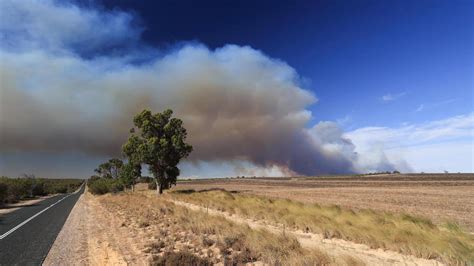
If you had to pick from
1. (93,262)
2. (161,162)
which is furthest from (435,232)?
(161,162)

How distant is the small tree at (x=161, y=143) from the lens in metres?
58.2

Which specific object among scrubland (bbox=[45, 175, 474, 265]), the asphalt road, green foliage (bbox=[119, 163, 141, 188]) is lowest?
scrubland (bbox=[45, 175, 474, 265])

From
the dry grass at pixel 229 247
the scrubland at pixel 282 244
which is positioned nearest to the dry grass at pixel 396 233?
the scrubland at pixel 282 244

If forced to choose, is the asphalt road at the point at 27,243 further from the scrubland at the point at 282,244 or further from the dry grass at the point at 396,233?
the dry grass at the point at 396,233

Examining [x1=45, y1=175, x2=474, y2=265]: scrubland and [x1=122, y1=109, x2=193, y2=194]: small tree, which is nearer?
[x1=45, y1=175, x2=474, y2=265]: scrubland

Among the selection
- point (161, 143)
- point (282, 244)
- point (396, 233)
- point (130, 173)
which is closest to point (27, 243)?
point (282, 244)

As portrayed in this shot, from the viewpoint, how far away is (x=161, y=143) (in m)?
57.8

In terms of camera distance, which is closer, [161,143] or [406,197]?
[406,197]

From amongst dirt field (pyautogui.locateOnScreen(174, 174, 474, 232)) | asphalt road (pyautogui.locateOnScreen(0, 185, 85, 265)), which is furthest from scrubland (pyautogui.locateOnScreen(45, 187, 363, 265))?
dirt field (pyautogui.locateOnScreen(174, 174, 474, 232))

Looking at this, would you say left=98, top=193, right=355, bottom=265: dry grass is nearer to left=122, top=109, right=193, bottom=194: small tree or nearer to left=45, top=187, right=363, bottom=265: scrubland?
left=45, top=187, right=363, bottom=265: scrubland

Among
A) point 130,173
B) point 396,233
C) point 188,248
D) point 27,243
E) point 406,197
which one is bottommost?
point 188,248

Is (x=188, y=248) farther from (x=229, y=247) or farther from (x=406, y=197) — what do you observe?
(x=406, y=197)

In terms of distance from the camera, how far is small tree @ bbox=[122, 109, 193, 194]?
58.2 meters

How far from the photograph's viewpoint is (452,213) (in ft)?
88.2
